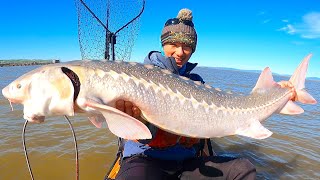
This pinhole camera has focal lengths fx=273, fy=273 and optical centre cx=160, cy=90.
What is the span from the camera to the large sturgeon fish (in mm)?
2309

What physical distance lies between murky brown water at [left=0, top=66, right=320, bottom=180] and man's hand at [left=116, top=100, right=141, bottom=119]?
9.24 ft

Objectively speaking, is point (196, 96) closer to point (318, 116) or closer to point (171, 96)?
point (171, 96)

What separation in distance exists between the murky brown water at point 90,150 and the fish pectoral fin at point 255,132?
256 cm

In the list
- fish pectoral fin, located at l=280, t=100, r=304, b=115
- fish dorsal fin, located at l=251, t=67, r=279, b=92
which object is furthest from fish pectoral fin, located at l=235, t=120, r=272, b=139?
fish pectoral fin, located at l=280, t=100, r=304, b=115

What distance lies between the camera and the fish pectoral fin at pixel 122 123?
224cm

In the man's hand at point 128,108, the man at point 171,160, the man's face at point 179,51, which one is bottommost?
the man at point 171,160

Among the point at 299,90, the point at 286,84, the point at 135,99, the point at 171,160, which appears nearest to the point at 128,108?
the point at 135,99

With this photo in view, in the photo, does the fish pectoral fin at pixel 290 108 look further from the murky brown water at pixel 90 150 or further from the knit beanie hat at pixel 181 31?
the murky brown water at pixel 90 150

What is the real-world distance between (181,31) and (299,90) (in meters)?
1.76

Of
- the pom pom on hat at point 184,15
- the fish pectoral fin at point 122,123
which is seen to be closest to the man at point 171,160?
the pom pom on hat at point 184,15

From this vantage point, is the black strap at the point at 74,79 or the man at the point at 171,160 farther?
the man at the point at 171,160

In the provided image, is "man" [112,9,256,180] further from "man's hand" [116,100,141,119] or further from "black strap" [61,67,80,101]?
"black strap" [61,67,80,101]

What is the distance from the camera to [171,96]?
2691 mm

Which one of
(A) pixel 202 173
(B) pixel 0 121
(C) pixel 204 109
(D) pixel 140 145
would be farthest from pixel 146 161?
(B) pixel 0 121
